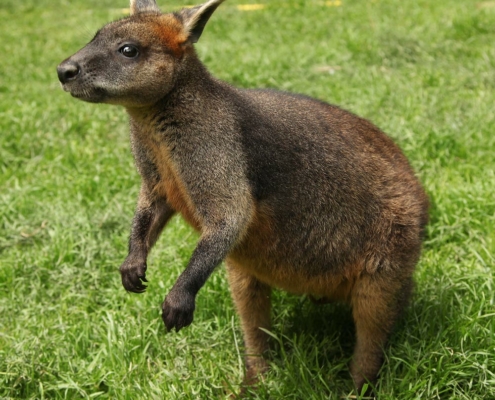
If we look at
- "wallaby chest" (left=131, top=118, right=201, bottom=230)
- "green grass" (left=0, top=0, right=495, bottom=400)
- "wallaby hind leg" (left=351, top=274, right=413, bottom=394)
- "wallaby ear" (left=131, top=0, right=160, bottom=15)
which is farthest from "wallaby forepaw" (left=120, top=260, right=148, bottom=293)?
"wallaby ear" (left=131, top=0, right=160, bottom=15)

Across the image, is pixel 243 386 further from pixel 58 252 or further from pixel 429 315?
pixel 58 252

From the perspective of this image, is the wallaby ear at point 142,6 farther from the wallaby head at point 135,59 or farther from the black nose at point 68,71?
the black nose at point 68,71

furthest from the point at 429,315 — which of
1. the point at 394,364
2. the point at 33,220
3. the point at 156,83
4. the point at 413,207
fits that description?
the point at 33,220

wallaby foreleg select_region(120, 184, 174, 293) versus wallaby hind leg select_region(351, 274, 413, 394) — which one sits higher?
wallaby foreleg select_region(120, 184, 174, 293)

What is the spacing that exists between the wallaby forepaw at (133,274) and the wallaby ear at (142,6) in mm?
1383

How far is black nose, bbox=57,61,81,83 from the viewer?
334cm

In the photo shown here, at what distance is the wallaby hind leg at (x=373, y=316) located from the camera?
152 inches

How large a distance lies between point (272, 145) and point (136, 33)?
0.90 m

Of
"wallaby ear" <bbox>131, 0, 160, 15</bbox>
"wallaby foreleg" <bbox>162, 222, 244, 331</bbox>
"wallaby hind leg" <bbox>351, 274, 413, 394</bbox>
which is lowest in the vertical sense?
"wallaby hind leg" <bbox>351, 274, 413, 394</bbox>

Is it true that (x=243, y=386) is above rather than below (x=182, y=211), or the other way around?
below

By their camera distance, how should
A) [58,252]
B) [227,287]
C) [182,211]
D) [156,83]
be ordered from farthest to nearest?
[58,252] → [227,287] → [182,211] → [156,83]

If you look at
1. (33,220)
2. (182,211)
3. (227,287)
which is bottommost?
(33,220)

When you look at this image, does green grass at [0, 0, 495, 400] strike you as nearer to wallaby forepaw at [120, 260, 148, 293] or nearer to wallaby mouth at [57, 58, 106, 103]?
wallaby forepaw at [120, 260, 148, 293]

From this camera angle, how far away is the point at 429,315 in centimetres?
419
